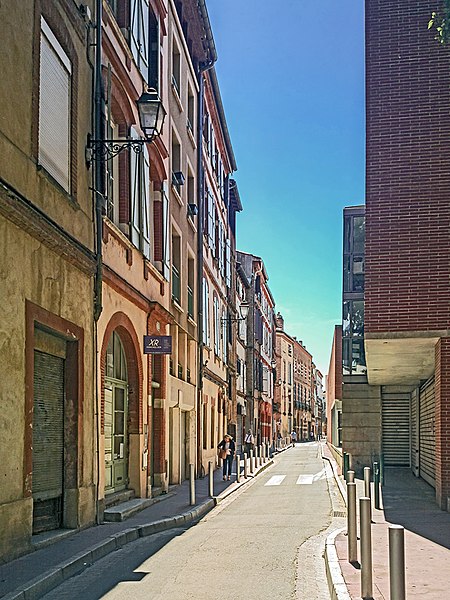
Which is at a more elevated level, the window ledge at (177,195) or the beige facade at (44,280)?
the window ledge at (177,195)

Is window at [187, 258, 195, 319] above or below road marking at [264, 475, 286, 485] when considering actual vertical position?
above

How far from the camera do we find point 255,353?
59.8 meters

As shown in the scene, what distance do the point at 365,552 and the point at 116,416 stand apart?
32.3 feet

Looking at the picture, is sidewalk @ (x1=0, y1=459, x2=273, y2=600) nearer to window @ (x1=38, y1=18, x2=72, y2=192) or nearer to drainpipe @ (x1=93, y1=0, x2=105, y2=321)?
drainpipe @ (x1=93, y1=0, x2=105, y2=321)

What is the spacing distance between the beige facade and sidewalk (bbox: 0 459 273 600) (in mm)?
328

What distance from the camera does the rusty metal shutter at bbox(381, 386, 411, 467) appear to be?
1217 inches

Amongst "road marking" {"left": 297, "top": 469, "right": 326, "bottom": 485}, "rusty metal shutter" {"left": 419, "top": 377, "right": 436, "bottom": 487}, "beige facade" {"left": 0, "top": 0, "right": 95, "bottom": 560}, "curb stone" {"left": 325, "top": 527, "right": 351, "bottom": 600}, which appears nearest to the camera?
"curb stone" {"left": 325, "top": 527, "right": 351, "bottom": 600}

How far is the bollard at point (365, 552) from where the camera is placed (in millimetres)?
7758

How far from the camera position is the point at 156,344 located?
690 inches

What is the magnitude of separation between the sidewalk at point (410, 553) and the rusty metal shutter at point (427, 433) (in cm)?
322

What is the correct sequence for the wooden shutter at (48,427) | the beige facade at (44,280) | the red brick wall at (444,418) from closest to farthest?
the beige facade at (44,280)
the wooden shutter at (48,427)
the red brick wall at (444,418)

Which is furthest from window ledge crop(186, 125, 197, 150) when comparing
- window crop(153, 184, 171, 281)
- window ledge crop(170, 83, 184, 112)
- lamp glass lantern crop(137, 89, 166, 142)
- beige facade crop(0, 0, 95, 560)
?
beige facade crop(0, 0, 95, 560)

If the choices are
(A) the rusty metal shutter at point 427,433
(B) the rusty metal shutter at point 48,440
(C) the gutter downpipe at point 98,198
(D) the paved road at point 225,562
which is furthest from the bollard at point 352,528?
(A) the rusty metal shutter at point 427,433

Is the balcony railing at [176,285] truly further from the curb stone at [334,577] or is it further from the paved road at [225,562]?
the curb stone at [334,577]
